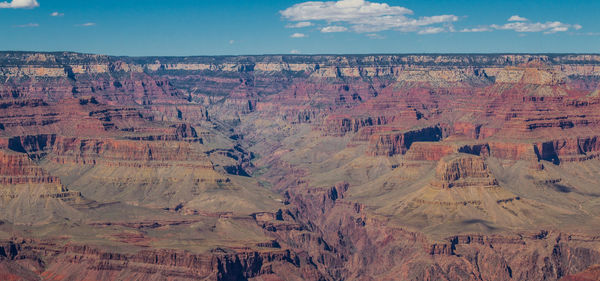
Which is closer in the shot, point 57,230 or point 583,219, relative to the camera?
point 57,230

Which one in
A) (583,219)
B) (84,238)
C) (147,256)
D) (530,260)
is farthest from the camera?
(583,219)

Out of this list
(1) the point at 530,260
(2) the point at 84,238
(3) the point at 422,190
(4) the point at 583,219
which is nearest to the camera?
(2) the point at 84,238

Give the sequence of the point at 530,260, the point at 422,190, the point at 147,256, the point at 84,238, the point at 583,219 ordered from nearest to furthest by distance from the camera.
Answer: the point at 147,256 < the point at 84,238 < the point at 530,260 < the point at 583,219 < the point at 422,190

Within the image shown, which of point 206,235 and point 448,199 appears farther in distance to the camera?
point 448,199

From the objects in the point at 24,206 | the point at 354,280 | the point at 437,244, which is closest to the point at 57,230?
the point at 24,206

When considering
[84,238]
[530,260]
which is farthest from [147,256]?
[530,260]

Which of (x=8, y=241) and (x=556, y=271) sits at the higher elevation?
(x=8, y=241)

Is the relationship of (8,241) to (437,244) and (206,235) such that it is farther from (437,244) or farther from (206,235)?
(437,244)

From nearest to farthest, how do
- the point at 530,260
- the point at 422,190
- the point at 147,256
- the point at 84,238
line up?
1. the point at 147,256
2. the point at 84,238
3. the point at 530,260
4. the point at 422,190

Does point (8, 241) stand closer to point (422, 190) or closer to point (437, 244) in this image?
point (437, 244)
